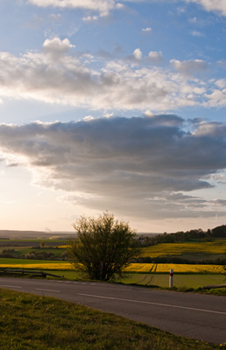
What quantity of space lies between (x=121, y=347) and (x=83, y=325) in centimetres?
170

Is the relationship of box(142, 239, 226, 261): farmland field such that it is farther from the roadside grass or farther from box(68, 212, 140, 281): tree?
the roadside grass

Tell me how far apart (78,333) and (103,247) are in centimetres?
2245

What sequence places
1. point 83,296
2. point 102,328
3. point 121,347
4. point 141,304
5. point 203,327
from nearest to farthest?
point 121,347 < point 102,328 < point 203,327 < point 141,304 < point 83,296

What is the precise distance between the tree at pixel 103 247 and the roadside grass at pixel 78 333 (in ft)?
64.9

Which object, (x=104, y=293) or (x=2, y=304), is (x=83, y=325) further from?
(x=104, y=293)

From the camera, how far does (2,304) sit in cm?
988

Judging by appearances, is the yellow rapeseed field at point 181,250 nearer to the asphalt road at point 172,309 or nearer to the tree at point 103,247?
the tree at point 103,247

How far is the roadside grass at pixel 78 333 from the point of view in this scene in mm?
6195

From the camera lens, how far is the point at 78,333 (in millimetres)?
6902

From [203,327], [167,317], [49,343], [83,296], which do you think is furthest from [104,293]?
[49,343]

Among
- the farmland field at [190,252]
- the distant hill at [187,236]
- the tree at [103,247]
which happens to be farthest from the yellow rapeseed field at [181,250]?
the tree at [103,247]

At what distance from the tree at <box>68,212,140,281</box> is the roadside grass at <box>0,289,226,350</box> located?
19.8 metres

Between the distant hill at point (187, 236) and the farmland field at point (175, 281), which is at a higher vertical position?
the distant hill at point (187, 236)

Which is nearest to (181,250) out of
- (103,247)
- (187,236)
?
(187,236)
